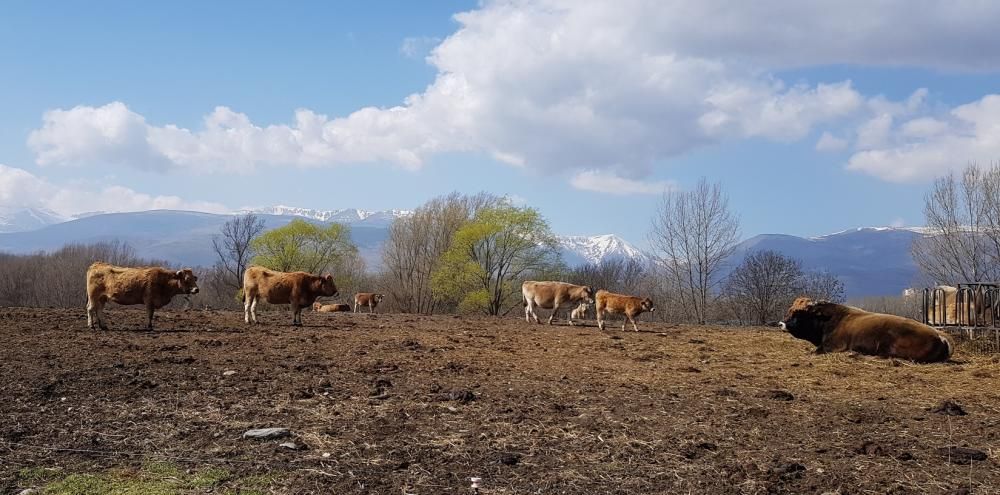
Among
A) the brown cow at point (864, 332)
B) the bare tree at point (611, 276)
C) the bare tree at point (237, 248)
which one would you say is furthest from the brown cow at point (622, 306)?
the bare tree at point (237, 248)

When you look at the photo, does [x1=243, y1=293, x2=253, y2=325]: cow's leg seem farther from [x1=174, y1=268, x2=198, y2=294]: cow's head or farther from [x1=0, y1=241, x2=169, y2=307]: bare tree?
[x1=0, y1=241, x2=169, y2=307]: bare tree

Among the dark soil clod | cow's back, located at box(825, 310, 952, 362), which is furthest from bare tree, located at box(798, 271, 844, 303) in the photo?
the dark soil clod

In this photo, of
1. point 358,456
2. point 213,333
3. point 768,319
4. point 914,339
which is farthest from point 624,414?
point 768,319

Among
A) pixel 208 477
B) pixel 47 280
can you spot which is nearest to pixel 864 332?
pixel 208 477

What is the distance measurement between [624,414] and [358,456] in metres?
3.17

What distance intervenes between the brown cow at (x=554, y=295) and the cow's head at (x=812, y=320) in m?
9.82

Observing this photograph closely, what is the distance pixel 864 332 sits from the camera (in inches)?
571

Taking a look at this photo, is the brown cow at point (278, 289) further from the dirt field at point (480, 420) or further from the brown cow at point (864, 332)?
the brown cow at point (864, 332)

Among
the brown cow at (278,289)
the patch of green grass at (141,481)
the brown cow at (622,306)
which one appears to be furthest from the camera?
the brown cow at (622,306)

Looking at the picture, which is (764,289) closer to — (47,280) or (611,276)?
(611,276)

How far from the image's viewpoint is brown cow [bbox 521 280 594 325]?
83.7ft

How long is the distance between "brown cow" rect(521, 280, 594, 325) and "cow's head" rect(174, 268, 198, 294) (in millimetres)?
11712

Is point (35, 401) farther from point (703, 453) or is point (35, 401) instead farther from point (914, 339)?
point (914, 339)

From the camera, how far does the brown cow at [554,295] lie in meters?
25.5
